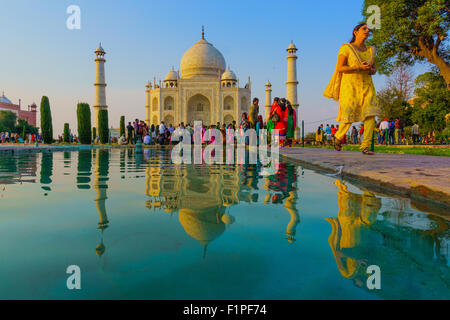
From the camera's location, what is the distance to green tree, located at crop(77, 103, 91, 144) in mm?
24578

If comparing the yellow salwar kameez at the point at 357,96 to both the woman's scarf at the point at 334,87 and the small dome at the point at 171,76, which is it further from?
the small dome at the point at 171,76

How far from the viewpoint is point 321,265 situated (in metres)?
1.12

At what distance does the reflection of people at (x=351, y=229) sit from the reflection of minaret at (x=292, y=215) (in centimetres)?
16

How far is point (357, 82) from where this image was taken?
6113 mm

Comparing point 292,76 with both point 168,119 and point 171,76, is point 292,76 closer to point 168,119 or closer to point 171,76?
point 168,119

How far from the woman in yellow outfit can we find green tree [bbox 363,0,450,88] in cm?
789

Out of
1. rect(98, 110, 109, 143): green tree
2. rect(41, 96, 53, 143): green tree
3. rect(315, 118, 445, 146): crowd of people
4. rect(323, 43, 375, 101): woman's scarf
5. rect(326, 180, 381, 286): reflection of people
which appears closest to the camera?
rect(326, 180, 381, 286): reflection of people

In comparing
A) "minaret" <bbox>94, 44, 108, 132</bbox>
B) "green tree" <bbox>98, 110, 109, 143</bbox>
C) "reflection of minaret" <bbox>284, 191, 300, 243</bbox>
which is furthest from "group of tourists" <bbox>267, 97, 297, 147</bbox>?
"minaret" <bbox>94, 44, 108, 132</bbox>

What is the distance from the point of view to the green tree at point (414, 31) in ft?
39.3

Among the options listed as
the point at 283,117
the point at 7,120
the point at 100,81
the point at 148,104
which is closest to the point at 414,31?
the point at 283,117

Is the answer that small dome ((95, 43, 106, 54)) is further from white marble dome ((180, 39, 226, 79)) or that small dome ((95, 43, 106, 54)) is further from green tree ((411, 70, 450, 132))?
green tree ((411, 70, 450, 132))
